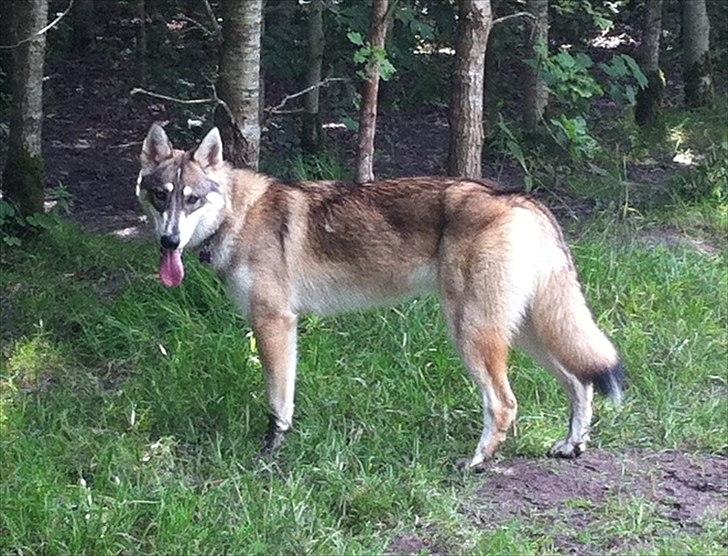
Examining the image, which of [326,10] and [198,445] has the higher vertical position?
[326,10]

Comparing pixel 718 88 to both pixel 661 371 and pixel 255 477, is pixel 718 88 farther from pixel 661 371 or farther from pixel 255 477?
pixel 255 477

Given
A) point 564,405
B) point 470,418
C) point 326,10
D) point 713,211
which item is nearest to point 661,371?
point 564,405

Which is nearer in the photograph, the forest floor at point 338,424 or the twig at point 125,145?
the forest floor at point 338,424

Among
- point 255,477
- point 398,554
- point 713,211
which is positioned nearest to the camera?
point 398,554

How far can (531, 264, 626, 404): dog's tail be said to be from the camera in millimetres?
5258

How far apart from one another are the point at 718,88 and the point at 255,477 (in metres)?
10.9

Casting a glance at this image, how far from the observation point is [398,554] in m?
4.43

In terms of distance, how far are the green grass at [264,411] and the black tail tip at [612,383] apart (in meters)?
0.42

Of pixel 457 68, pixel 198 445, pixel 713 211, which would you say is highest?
pixel 457 68

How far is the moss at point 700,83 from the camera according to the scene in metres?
12.5

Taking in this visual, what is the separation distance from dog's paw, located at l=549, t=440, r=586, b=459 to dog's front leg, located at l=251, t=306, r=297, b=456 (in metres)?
1.38

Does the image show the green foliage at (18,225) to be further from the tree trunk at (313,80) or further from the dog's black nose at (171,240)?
the dog's black nose at (171,240)

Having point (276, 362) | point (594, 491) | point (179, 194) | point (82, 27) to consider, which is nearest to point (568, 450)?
point (594, 491)

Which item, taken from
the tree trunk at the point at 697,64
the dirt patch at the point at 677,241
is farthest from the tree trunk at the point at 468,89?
the tree trunk at the point at 697,64
